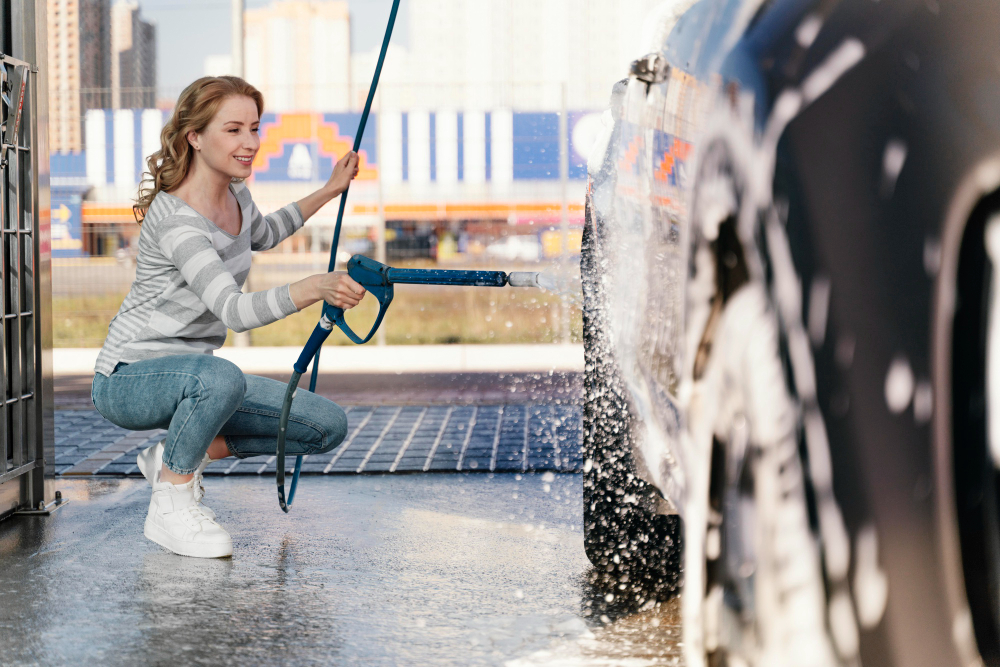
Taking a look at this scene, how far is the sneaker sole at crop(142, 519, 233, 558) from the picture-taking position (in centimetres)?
329

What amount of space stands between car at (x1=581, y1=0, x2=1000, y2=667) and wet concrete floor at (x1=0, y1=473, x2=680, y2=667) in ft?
3.57

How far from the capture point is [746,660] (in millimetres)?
1551

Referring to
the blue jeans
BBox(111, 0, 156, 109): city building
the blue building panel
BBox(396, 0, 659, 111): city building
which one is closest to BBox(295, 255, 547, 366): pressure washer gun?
the blue jeans

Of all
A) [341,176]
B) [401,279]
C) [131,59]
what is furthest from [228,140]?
[131,59]

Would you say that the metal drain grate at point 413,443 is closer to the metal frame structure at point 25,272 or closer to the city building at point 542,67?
the metal frame structure at point 25,272

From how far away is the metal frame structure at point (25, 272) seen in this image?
3.87 meters

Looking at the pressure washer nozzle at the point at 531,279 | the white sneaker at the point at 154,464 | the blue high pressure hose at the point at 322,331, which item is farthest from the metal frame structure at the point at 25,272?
the pressure washer nozzle at the point at 531,279

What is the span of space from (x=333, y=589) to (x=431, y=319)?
8135mm

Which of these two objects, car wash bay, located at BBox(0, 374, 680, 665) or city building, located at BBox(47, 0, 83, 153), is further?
city building, located at BBox(47, 0, 83, 153)

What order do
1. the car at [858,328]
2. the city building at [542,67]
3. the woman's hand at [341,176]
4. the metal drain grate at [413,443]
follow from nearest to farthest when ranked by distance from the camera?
the car at [858,328] < the woman's hand at [341,176] < the metal drain grate at [413,443] < the city building at [542,67]

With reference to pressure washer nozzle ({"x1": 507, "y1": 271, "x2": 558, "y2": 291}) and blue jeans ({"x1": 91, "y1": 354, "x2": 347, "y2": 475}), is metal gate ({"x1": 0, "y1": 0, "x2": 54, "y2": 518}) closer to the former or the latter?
blue jeans ({"x1": 91, "y1": 354, "x2": 347, "y2": 475})

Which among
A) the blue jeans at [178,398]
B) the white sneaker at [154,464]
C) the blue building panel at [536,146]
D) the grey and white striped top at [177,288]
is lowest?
the white sneaker at [154,464]

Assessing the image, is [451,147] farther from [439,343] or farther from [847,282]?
[847,282]

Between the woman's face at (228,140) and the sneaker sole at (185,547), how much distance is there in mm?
1143
